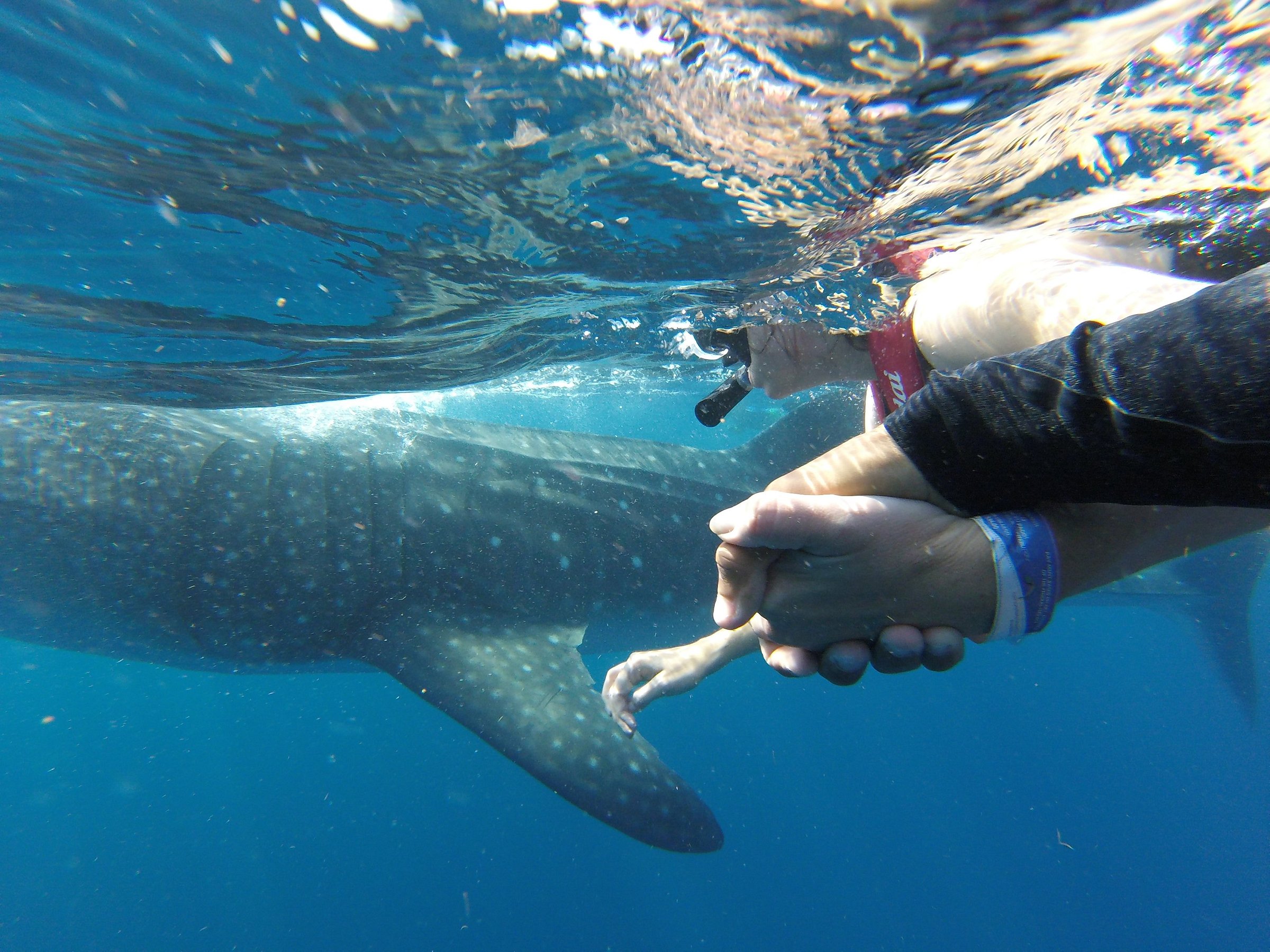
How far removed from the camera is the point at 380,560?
19.8ft

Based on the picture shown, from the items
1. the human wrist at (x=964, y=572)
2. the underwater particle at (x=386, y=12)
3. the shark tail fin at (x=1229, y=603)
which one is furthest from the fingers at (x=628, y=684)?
the shark tail fin at (x=1229, y=603)

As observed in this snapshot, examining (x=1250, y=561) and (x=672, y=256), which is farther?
(x=1250, y=561)

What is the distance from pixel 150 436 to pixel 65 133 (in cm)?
359

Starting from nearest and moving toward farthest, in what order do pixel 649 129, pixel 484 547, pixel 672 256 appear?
pixel 649 129 < pixel 672 256 < pixel 484 547

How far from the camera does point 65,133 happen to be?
307 cm

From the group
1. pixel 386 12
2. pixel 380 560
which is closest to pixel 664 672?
pixel 386 12

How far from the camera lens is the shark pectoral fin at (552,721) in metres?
4.84

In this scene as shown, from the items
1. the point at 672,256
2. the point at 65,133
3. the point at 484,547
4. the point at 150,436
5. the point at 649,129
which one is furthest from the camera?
the point at 484,547

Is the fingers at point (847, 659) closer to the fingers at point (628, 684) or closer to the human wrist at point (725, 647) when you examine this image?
the human wrist at point (725, 647)

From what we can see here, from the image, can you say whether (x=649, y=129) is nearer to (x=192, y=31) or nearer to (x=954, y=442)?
(x=192, y=31)

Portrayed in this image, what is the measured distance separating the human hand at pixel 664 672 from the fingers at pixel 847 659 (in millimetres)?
1743

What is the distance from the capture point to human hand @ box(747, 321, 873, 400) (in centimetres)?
426

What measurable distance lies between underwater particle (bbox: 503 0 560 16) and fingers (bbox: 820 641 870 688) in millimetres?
2640

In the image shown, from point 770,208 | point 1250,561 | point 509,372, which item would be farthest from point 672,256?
point 1250,561
